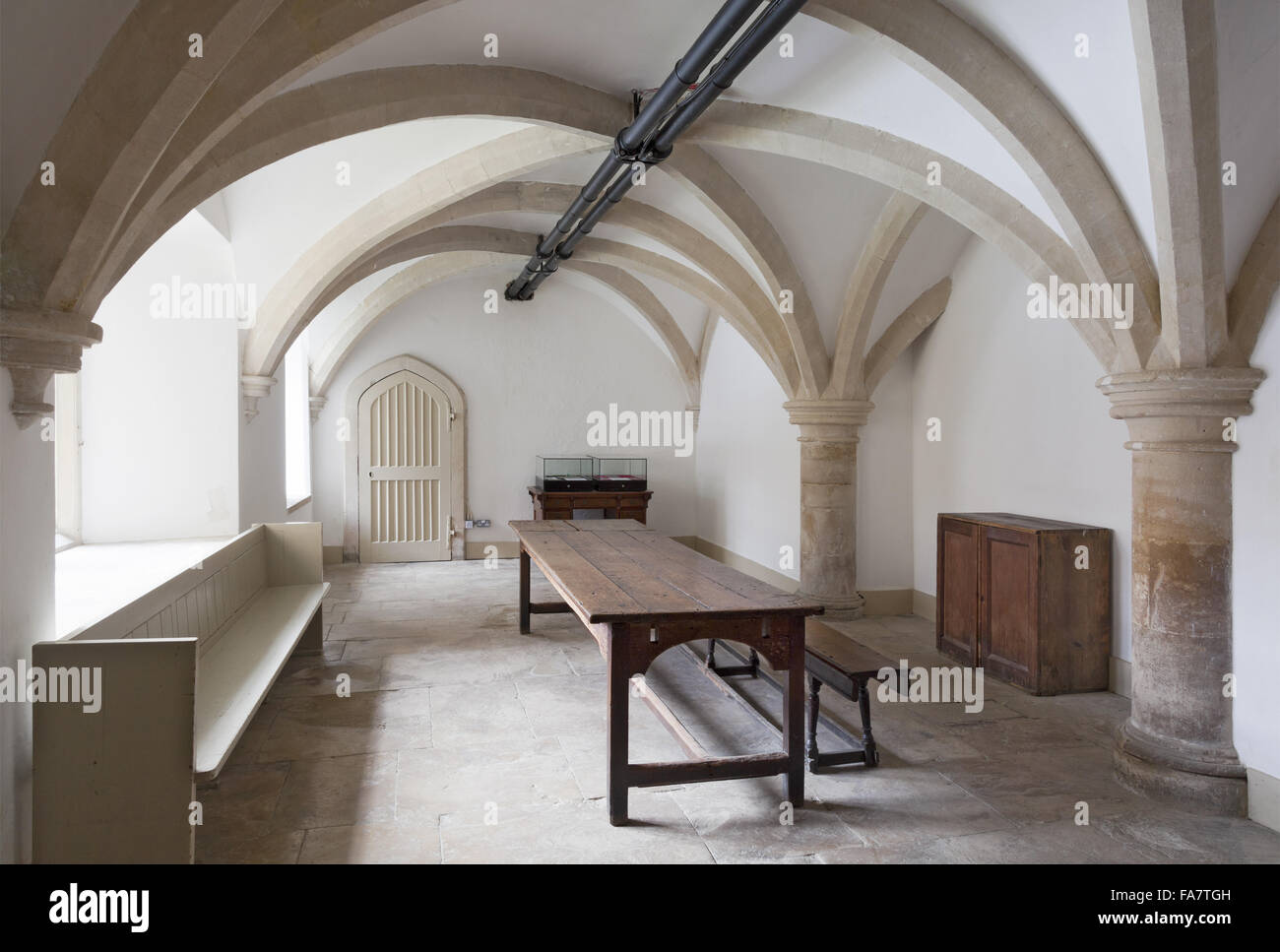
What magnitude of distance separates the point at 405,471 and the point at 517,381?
1998 mm

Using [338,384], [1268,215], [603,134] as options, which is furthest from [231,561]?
[338,384]

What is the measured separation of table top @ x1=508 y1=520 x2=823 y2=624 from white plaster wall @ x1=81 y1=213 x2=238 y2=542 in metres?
2.35

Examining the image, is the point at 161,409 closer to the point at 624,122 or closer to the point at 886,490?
the point at 624,122

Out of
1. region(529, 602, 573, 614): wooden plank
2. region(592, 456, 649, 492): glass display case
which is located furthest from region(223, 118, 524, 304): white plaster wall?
region(592, 456, 649, 492): glass display case

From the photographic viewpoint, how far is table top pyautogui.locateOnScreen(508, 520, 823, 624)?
3.69 m

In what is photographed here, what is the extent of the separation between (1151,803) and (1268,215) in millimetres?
2707

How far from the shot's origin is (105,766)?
2.85m

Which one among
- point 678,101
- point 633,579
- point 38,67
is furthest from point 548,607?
point 38,67

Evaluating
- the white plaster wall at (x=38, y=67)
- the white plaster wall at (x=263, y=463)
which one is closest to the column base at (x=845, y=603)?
the white plaster wall at (x=263, y=463)

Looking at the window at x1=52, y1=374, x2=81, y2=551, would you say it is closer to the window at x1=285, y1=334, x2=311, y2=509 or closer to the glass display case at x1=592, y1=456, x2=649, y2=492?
the window at x1=285, y1=334, x2=311, y2=509

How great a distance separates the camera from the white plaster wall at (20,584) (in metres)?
2.69

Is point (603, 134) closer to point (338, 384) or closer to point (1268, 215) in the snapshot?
point (1268, 215)

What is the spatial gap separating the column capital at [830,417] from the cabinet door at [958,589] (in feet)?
4.41

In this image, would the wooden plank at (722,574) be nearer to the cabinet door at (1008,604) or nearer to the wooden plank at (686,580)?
the wooden plank at (686,580)
